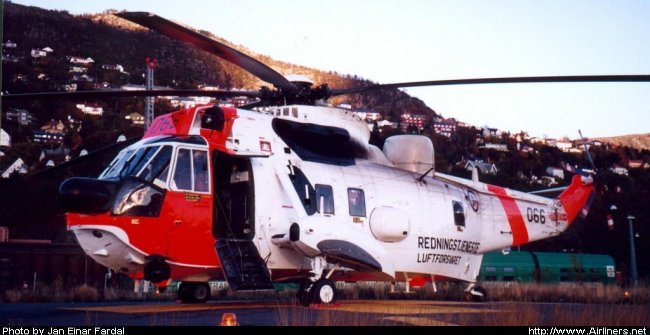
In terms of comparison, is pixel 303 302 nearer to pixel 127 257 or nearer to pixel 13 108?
pixel 127 257

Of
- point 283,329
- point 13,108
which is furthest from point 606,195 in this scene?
point 13,108

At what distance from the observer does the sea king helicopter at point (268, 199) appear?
Result: 11477 millimetres

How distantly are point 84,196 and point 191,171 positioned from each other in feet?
6.72

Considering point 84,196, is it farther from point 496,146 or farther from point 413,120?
point 413,120

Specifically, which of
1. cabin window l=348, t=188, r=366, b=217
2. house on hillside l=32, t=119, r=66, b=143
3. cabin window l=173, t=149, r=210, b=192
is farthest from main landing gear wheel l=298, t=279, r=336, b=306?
house on hillside l=32, t=119, r=66, b=143

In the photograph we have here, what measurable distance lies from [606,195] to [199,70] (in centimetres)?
6977

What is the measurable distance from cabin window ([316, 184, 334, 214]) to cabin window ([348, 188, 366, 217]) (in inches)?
19.8

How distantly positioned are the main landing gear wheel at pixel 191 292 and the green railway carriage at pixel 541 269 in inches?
700

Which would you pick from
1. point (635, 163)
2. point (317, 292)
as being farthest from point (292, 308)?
point (635, 163)

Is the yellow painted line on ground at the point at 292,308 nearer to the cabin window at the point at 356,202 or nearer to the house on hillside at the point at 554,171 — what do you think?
the cabin window at the point at 356,202

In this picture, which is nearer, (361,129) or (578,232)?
(361,129)

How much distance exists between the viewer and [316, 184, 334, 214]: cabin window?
1367cm

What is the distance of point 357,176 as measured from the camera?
14672 millimetres

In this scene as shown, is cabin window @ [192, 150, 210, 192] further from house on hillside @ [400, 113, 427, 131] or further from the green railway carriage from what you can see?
house on hillside @ [400, 113, 427, 131]
